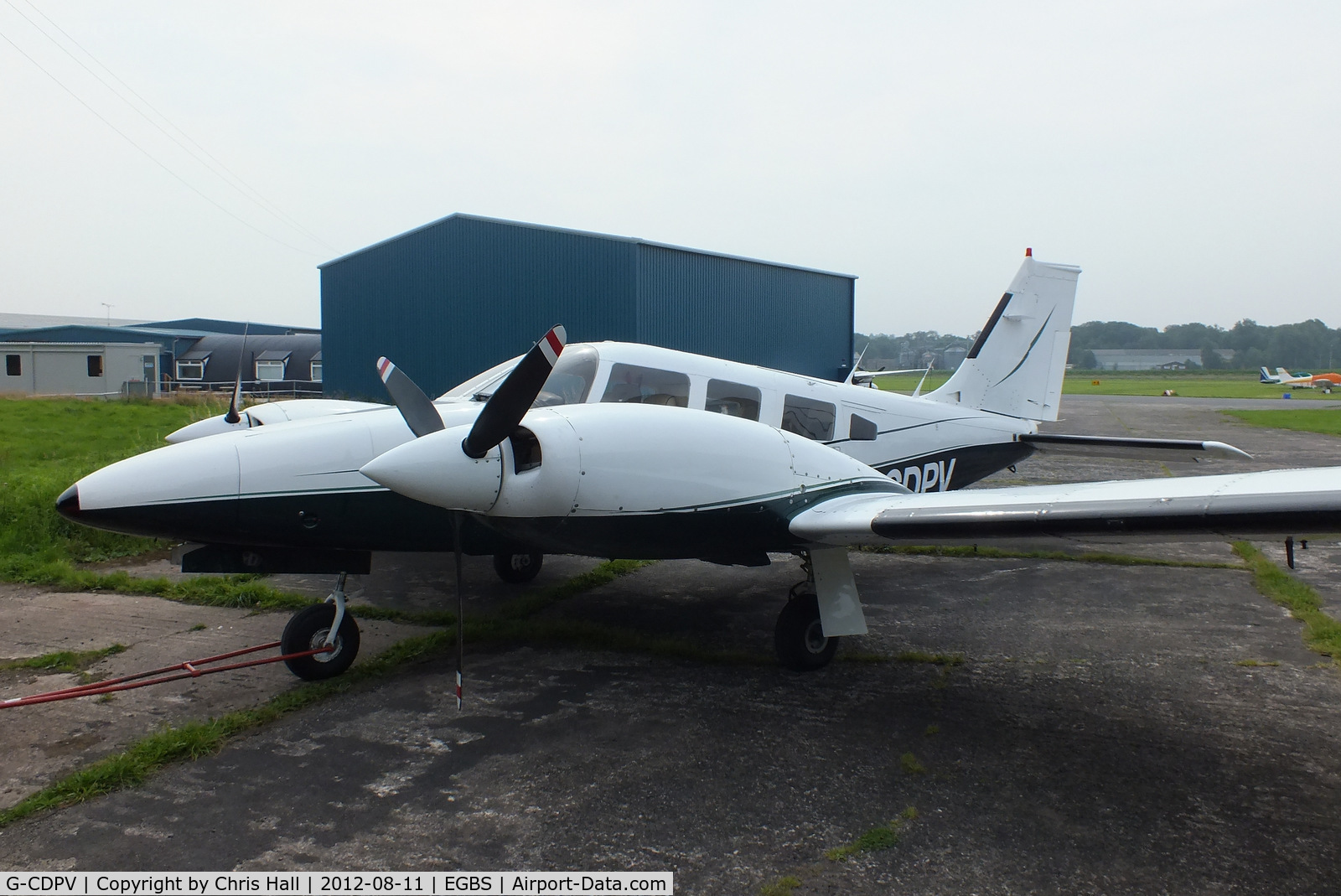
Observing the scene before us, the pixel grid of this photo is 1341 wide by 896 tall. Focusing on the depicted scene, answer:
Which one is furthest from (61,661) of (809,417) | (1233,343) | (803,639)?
(1233,343)

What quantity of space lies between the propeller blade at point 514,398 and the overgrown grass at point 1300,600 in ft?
18.7

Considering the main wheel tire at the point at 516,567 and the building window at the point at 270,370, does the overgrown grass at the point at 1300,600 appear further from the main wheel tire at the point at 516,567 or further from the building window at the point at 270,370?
the building window at the point at 270,370

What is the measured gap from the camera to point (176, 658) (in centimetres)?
583

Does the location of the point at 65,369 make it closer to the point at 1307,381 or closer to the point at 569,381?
the point at 569,381

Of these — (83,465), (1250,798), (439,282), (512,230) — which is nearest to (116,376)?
(439,282)

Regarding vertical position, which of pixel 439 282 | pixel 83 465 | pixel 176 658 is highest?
pixel 439 282

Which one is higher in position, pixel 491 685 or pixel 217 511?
pixel 217 511

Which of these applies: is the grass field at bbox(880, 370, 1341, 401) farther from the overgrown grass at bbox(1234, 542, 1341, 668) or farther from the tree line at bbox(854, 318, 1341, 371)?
the overgrown grass at bbox(1234, 542, 1341, 668)

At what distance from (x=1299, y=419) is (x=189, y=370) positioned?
5294 centimetres

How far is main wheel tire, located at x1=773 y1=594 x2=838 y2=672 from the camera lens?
222 inches

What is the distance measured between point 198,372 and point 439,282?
3117 centimetres

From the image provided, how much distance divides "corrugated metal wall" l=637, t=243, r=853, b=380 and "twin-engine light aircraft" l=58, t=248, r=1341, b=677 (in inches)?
539

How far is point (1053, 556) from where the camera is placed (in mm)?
9531

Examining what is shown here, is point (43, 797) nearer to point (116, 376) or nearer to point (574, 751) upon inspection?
point (574, 751)
